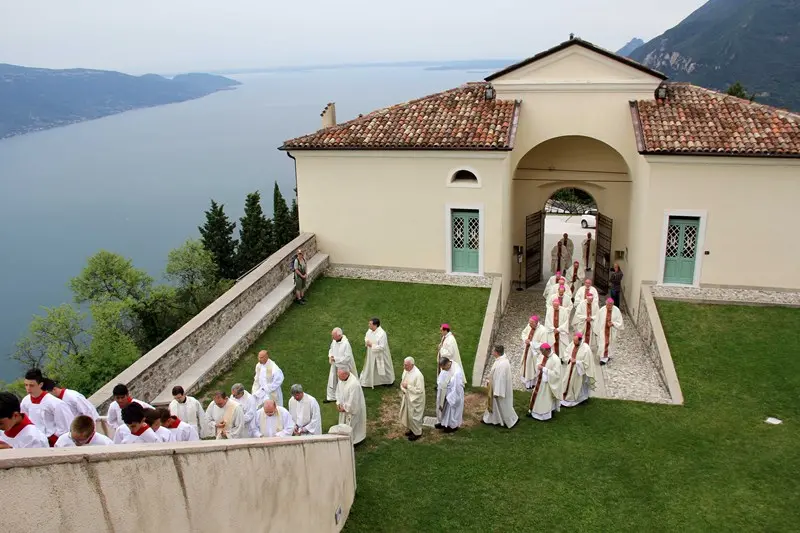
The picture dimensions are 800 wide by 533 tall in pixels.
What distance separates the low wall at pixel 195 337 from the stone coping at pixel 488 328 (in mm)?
5059

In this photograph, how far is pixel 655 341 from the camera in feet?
48.8

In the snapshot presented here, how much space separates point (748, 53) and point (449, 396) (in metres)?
130

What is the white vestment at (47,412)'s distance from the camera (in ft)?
25.3

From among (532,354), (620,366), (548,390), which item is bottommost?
(620,366)

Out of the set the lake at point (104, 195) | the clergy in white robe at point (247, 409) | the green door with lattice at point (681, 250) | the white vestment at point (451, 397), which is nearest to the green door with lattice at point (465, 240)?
the green door with lattice at point (681, 250)

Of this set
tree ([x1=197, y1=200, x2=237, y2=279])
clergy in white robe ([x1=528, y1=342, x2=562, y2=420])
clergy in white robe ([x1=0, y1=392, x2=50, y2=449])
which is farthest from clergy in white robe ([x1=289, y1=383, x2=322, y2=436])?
tree ([x1=197, y1=200, x2=237, y2=279])

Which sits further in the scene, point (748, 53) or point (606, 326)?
point (748, 53)

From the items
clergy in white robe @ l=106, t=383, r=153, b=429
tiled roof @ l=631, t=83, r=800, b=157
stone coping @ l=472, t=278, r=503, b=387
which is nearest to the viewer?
clergy in white robe @ l=106, t=383, r=153, b=429

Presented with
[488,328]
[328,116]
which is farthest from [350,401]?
[328,116]

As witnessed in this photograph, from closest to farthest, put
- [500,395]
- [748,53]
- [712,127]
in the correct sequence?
[500,395], [712,127], [748,53]

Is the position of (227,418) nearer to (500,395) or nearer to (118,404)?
(118,404)

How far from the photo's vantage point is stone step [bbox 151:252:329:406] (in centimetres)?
1238

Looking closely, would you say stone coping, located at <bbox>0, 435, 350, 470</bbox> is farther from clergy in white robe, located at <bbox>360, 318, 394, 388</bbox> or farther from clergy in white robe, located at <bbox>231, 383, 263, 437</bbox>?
clergy in white robe, located at <bbox>360, 318, 394, 388</bbox>

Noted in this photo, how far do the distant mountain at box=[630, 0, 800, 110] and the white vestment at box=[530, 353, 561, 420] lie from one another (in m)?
105
